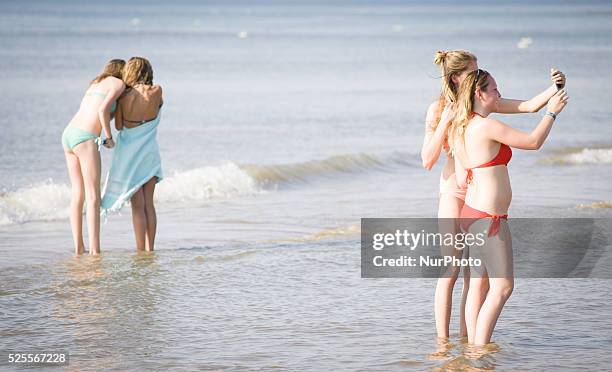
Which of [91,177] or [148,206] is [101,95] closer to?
[91,177]

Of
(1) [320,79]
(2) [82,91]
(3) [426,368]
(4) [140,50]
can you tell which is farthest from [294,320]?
(4) [140,50]

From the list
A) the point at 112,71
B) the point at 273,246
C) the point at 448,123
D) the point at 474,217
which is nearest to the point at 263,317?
the point at 474,217

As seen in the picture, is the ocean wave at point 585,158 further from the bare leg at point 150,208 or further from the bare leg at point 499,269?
the bare leg at point 499,269

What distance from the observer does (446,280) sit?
5.93 meters

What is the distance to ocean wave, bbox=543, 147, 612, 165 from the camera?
50.8 feet

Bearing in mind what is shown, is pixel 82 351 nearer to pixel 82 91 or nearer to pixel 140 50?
pixel 82 91

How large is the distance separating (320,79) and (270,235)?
2538 centimetres

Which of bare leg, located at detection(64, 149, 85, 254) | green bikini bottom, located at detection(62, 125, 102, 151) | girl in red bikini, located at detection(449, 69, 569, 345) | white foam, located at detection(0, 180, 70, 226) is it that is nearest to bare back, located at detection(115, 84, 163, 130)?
green bikini bottom, located at detection(62, 125, 102, 151)

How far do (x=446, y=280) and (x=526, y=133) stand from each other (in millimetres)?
1017

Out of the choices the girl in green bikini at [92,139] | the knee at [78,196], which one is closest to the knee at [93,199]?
the girl in green bikini at [92,139]

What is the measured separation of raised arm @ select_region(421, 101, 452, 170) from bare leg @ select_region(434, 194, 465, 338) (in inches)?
9.9

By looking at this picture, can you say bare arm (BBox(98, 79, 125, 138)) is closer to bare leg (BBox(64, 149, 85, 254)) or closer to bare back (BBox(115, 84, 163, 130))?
bare back (BBox(115, 84, 163, 130))

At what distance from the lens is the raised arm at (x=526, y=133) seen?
5.38 meters

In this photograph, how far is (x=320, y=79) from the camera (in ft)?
116
